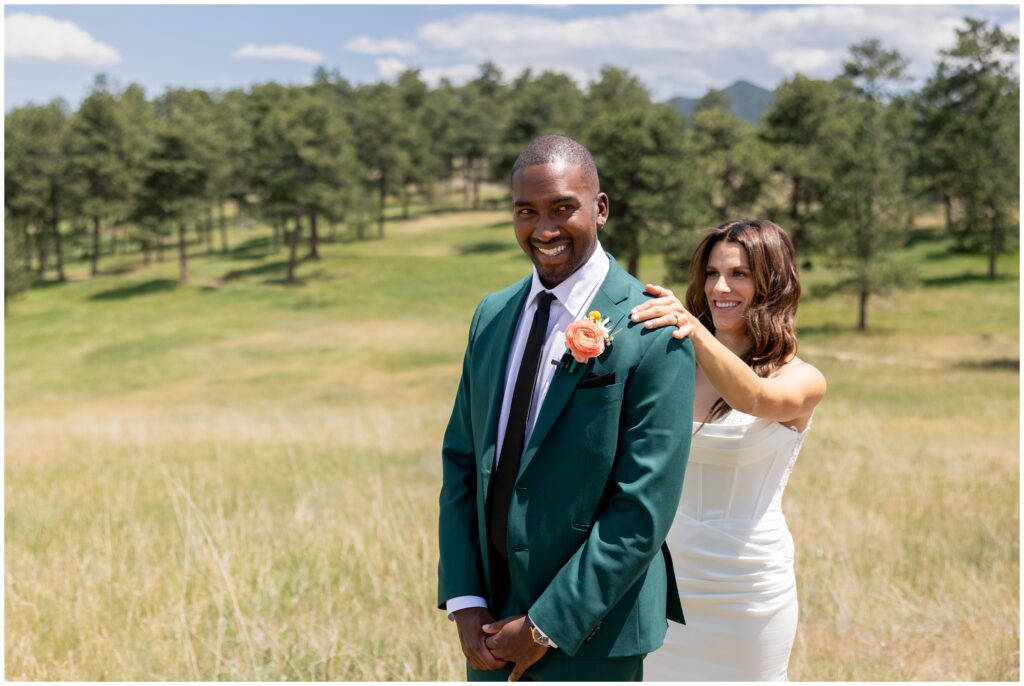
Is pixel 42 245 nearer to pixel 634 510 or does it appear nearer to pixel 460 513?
pixel 460 513

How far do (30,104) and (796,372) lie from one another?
7724 centimetres

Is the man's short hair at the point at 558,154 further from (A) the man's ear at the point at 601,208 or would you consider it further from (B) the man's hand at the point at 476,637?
(B) the man's hand at the point at 476,637

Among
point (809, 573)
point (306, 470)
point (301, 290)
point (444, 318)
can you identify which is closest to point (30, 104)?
point (301, 290)

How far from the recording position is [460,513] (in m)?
3.26

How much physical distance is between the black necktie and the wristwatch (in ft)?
0.88

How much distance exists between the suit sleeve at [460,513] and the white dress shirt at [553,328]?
6 cm

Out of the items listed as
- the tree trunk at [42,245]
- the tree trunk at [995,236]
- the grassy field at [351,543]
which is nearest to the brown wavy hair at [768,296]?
the grassy field at [351,543]

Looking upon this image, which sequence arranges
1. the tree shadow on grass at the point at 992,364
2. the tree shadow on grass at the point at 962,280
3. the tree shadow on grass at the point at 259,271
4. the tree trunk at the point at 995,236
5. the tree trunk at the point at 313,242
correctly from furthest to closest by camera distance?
the tree trunk at the point at 313,242 < the tree shadow on grass at the point at 259,271 < the tree shadow on grass at the point at 962,280 < the tree trunk at the point at 995,236 < the tree shadow on grass at the point at 992,364

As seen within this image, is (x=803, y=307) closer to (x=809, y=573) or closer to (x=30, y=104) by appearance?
(x=809, y=573)

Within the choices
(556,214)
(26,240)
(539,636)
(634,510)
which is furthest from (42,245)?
(634,510)

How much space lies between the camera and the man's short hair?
290 centimetres

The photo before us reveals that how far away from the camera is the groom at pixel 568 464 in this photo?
2.85 m

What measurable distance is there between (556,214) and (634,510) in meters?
0.98

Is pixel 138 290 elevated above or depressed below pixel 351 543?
below
